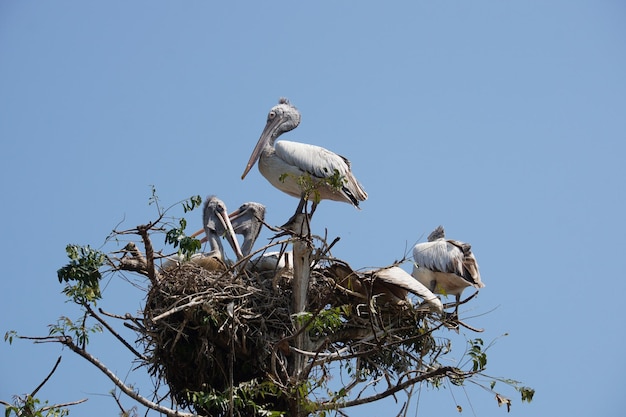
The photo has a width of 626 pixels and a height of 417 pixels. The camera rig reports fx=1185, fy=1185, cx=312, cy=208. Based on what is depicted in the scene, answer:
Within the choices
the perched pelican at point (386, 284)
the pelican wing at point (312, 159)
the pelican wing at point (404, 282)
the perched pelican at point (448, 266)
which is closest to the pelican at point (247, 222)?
the pelican wing at point (312, 159)

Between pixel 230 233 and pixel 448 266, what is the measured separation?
2.68 m

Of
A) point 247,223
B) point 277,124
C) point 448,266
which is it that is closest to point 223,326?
point 247,223

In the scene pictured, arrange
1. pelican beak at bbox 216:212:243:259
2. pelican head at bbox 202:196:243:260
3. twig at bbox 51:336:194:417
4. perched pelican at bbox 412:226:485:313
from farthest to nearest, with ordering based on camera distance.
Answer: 1. perched pelican at bbox 412:226:485:313
2. pelican head at bbox 202:196:243:260
3. pelican beak at bbox 216:212:243:259
4. twig at bbox 51:336:194:417

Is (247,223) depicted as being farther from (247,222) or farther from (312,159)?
(312,159)

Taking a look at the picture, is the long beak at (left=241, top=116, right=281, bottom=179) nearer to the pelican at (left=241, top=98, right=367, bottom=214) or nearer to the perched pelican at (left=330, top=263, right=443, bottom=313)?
the pelican at (left=241, top=98, right=367, bottom=214)

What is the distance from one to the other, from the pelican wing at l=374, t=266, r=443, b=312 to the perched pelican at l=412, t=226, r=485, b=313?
2574 millimetres

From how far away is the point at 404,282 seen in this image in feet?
34.5

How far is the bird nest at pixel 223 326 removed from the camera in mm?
9898

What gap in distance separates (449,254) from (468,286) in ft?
1.42

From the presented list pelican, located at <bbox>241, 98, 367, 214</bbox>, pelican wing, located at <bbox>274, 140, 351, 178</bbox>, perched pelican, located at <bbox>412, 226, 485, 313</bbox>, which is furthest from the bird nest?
perched pelican, located at <bbox>412, 226, 485, 313</bbox>

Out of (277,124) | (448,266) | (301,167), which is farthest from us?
(448,266)

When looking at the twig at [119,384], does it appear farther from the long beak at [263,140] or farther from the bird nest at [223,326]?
the long beak at [263,140]

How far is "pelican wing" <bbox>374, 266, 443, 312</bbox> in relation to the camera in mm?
10469

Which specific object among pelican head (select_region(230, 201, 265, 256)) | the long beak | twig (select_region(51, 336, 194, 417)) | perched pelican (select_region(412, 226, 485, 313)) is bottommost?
twig (select_region(51, 336, 194, 417))
